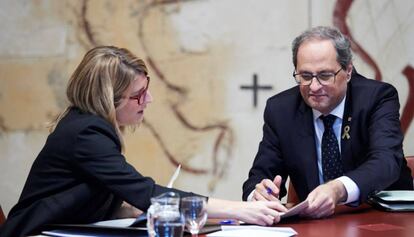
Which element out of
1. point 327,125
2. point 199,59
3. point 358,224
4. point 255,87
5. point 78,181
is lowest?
point 358,224

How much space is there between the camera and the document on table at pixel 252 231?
67.4 inches

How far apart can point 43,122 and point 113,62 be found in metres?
1.69

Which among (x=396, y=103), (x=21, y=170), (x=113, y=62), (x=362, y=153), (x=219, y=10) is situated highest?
(x=219, y=10)

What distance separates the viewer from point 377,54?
3.44 meters

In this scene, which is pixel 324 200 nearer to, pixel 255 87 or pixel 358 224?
pixel 358 224

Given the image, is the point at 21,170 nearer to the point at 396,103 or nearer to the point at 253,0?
the point at 253,0

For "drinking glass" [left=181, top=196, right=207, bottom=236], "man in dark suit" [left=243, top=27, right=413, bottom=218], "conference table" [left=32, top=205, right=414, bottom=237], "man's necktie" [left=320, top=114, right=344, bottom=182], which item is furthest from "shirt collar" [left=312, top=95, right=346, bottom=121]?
"drinking glass" [left=181, top=196, right=207, bottom=236]

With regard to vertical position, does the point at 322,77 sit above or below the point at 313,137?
above

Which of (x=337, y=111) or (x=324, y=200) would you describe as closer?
(x=324, y=200)

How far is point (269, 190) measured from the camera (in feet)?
7.25

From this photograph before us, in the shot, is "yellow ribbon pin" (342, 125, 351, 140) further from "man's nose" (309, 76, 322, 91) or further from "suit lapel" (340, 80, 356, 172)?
"man's nose" (309, 76, 322, 91)

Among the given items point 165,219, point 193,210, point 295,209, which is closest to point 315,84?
point 295,209

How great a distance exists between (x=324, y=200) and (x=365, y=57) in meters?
1.60

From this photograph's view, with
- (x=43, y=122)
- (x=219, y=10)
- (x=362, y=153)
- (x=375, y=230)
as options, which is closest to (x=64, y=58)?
(x=43, y=122)
